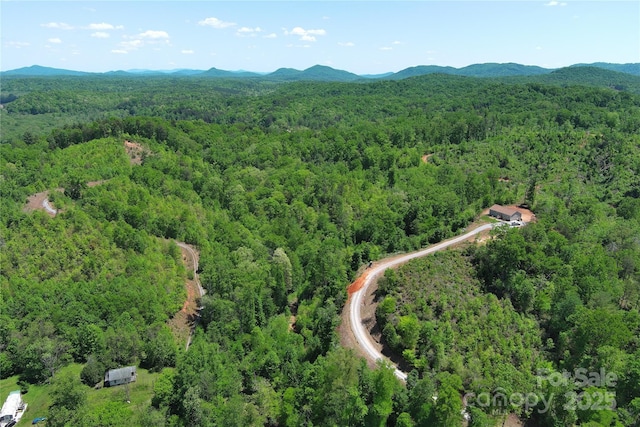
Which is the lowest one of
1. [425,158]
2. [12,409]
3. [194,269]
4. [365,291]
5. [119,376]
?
[119,376]

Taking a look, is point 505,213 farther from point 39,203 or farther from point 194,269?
point 39,203

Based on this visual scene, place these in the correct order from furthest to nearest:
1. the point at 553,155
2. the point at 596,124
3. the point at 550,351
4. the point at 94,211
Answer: the point at 596,124, the point at 553,155, the point at 94,211, the point at 550,351

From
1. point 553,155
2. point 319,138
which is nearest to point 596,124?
point 553,155

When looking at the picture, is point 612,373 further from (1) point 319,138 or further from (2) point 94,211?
(1) point 319,138

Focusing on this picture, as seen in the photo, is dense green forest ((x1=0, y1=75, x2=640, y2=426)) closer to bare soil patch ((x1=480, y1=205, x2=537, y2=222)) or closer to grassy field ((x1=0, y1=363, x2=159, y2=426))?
grassy field ((x1=0, y1=363, x2=159, y2=426))

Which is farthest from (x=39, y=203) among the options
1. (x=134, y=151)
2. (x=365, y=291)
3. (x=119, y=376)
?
(x=365, y=291)
